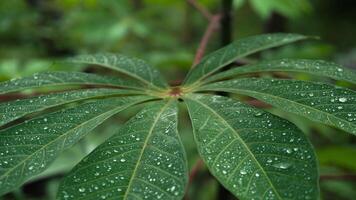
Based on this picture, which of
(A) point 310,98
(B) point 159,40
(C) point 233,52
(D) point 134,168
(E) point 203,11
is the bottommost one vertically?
(D) point 134,168

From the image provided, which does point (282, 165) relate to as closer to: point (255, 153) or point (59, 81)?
point (255, 153)

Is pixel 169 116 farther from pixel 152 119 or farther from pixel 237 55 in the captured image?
pixel 237 55

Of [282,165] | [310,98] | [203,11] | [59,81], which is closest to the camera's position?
[282,165]

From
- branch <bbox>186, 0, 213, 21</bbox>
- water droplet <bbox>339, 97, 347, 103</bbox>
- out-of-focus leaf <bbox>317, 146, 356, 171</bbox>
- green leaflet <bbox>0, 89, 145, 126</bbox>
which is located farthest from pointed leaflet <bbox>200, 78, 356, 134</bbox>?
out-of-focus leaf <bbox>317, 146, 356, 171</bbox>

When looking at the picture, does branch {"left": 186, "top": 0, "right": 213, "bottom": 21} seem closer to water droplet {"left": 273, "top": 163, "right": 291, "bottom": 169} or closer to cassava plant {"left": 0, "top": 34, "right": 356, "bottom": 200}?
cassava plant {"left": 0, "top": 34, "right": 356, "bottom": 200}

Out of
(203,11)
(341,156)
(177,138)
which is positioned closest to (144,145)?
(177,138)

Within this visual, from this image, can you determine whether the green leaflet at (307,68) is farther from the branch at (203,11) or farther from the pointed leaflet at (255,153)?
the branch at (203,11)

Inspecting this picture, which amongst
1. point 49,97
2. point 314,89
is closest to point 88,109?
point 49,97

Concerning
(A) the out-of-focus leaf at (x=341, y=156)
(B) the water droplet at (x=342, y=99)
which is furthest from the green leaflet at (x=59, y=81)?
(A) the out-of-focus leaf at (x=341, y=156)
